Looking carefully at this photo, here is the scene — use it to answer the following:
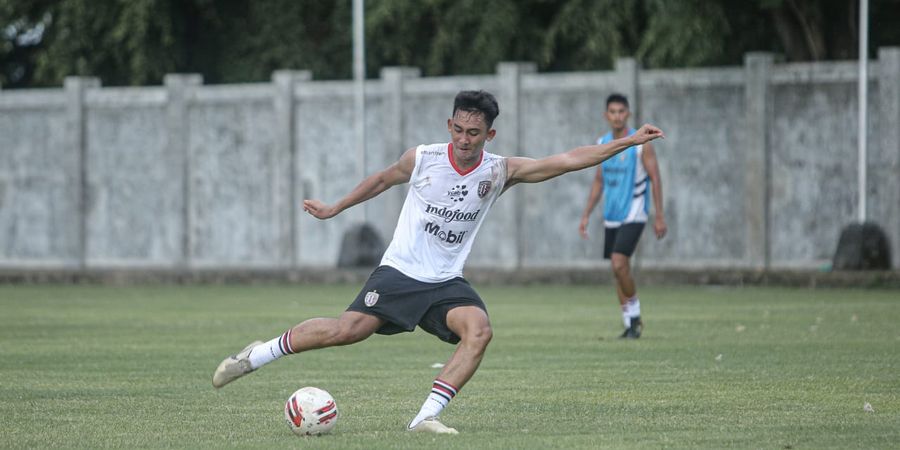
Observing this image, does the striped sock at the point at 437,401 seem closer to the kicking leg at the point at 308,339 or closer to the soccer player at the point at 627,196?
the kicking leg at the point at 308,339

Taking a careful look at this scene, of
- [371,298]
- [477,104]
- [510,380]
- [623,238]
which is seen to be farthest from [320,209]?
[623,238]

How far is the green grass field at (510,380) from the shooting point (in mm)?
9312

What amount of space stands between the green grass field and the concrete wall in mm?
5491

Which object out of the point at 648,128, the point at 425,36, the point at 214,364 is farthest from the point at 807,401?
the point at 425,36

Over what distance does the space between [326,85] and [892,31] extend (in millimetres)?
9925

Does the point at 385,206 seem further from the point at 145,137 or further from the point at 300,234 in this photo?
the point at 145,137

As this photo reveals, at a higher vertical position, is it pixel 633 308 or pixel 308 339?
pixel 308 339

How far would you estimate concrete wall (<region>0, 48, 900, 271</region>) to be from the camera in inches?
1058

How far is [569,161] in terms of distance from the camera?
9914 mm

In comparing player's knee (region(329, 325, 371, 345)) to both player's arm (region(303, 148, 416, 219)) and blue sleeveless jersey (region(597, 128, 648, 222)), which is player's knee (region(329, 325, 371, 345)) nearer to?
player's arm (region(303, 148, 416, 219))

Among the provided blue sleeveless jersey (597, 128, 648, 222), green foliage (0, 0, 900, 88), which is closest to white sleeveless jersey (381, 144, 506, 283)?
blue sleeveless jersey (597, 128, 648, 222)

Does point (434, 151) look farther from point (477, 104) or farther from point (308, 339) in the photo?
point (308, 339)

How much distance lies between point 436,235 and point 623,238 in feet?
22.8

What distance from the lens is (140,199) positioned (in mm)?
31922
